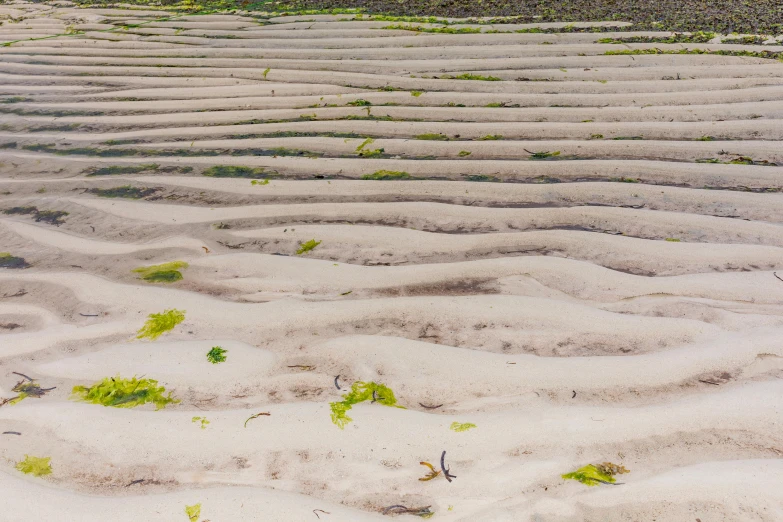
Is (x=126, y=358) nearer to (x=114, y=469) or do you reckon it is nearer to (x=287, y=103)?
(x=114, y=469)

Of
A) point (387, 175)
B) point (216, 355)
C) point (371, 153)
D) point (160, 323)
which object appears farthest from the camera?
point (371, 153)

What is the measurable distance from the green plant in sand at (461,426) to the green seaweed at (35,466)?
0.81 metres

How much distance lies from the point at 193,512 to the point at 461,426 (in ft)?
1.74

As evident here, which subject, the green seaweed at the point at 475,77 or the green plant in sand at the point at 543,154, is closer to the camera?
the green plant in sand at the point at 543,154

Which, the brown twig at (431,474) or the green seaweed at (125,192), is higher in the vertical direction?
the green seaweed at (125,192)

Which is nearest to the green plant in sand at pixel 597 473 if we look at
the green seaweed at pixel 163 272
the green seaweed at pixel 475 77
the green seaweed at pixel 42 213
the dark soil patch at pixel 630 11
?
the green seaweed at pixel 163 272

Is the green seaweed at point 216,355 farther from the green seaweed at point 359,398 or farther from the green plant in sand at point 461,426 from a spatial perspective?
the green plant in sand at point 461,426

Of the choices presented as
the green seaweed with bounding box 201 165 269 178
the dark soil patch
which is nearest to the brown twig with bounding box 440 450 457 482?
the green seaweed with bounding box 201 165 269 178

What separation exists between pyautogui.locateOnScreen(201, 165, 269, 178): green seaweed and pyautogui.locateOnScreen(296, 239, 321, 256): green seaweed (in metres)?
0.54

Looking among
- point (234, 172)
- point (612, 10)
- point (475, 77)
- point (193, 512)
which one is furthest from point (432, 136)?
point (612, 10)

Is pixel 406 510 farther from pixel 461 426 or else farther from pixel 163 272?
pixel 163 272

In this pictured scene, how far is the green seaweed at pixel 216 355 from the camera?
1.33m

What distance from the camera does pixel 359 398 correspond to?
1213 mm

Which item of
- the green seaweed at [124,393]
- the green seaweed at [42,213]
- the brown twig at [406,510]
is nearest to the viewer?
the brown twig at [406,510]
